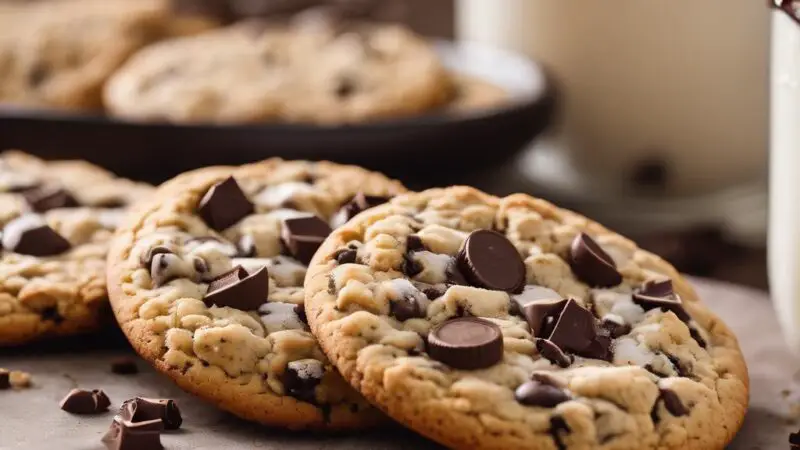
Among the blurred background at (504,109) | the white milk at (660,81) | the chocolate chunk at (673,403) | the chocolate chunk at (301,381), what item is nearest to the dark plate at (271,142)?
A: the blurred background at (504,109)

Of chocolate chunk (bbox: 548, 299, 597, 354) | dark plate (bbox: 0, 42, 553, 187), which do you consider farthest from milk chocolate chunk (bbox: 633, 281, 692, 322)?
dark plate (bbox: 0, 42, 553, 187)

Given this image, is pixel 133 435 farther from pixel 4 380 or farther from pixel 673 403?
pixel 673 403

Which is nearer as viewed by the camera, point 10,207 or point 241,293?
point 241,293

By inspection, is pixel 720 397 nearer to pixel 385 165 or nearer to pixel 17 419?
pixel 17 419

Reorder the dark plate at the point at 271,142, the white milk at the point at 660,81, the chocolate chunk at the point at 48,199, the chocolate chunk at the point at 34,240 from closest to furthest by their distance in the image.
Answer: the chocolate chunk at the point at 34,240 < the chocolate chunk at the point at 48,199 < the dark plate at the point at 271,142 < the white milk at the point at 660,81

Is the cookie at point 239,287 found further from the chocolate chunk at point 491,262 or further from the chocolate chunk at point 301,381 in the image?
the chocolate chunk at point 491,262

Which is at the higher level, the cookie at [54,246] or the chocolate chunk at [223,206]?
the chocolate chunk at [223,206]

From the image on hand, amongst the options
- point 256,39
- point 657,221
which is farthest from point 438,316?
point 256,39
